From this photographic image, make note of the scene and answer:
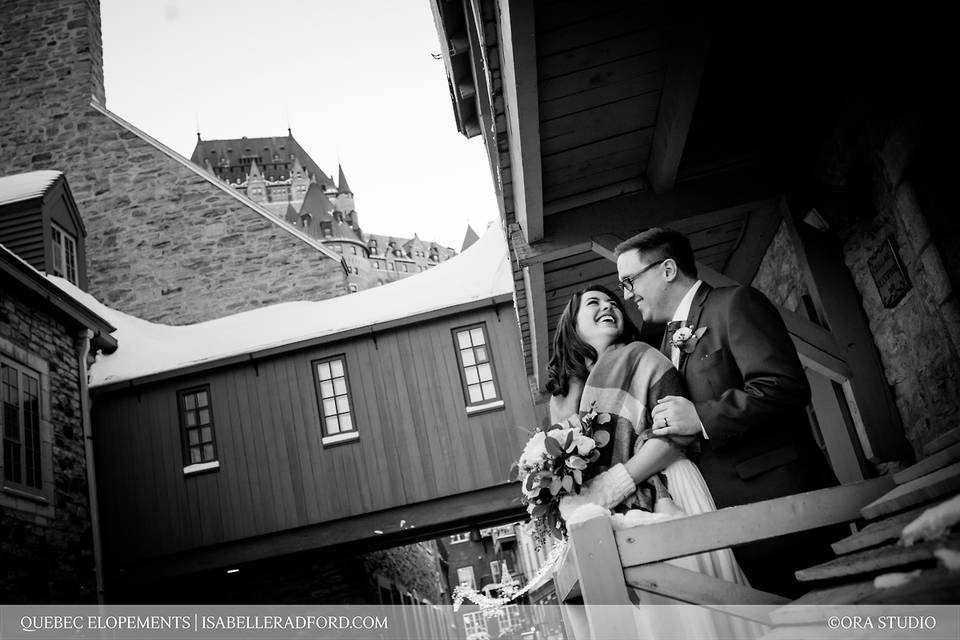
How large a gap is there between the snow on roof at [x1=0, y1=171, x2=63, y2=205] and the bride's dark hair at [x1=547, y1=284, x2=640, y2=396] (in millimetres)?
13731

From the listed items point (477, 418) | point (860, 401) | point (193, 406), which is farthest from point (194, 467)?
point (860, 401)

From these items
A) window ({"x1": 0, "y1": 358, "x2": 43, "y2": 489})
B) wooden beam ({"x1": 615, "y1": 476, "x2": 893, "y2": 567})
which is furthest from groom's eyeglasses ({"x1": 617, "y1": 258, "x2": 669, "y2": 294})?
window ({"x1": 0, "y1": 358, "x2": 43, "y2": 489})

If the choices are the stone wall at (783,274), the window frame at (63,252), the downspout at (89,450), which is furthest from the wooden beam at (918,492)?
the window frame at (63,252)

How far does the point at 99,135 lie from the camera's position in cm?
1803

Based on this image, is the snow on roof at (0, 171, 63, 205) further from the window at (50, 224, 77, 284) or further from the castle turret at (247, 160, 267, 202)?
the castle turret at (247, 160, 267, 202)

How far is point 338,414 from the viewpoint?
1182 centimetres

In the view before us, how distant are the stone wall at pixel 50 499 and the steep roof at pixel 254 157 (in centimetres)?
7124

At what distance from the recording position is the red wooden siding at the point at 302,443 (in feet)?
37.0

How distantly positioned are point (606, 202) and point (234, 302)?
567 inches

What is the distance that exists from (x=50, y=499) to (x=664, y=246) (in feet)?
31.5

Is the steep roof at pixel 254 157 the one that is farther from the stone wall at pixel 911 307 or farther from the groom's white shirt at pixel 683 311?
the groom's white shirt at pixel 683 311

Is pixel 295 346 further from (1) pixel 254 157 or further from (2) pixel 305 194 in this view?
Result: (1) pixel 254 157

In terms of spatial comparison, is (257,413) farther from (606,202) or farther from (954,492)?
(954,492)

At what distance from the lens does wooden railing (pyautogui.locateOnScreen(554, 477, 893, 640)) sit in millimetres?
2320
